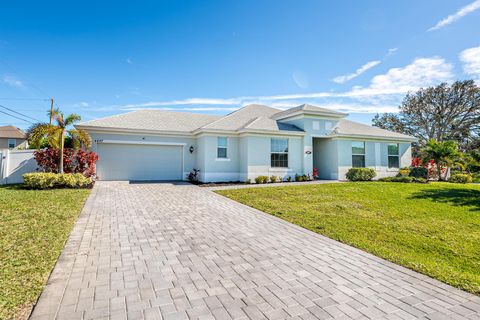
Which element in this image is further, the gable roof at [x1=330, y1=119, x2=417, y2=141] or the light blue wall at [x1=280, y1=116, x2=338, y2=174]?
the gable roof at [x1=330, y1=119, x2=417, y2=141]

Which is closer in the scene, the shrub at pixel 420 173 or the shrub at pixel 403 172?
the shrub at pixel 420 173

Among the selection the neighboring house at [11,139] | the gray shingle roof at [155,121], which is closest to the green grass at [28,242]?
the gray shingle roof at [155,121]

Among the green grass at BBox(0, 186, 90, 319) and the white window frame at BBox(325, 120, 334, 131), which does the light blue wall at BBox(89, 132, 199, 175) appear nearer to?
the green grass at BBox(0, 186, 90, 319)

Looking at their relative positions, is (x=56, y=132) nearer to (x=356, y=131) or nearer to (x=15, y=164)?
(x=15, y=164)

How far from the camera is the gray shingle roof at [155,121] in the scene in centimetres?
1625

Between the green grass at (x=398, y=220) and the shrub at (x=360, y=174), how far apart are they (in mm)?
4301

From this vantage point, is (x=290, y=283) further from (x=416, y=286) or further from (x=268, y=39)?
(x=268, y=39)

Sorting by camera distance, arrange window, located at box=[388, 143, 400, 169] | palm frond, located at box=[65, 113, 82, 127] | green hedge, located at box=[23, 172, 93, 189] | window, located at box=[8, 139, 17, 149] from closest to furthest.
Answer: green hedge, located at box=[23, 172, 93, 189]
palm frond, located at box=[65, 113, 82, 127]
window, located at box=[388, 143, 400, 169]
window, located at box=[8, 139, 17, 149]

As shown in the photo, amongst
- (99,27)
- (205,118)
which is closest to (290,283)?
(99,27)

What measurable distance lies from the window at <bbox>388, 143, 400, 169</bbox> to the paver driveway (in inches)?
677

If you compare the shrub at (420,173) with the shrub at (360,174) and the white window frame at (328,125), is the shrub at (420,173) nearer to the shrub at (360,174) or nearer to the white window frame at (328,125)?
the shrub at (360,174)

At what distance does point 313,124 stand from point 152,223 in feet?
46.1

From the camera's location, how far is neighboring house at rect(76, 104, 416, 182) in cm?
1591

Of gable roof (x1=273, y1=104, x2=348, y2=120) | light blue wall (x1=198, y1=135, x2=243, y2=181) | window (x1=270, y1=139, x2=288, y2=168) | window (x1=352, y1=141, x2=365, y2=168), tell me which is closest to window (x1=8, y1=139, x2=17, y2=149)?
light blue wall (x1=198, y1=135, x2=243, y2=181)
